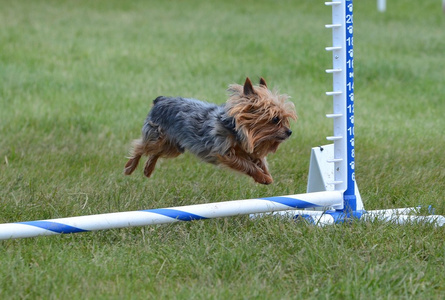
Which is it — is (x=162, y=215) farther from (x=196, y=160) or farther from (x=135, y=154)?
(x=196, y=160)

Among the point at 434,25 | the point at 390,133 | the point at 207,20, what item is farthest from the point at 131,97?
the point at 434,25

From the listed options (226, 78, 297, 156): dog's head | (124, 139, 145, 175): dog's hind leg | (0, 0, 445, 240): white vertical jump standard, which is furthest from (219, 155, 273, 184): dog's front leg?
(124, 139, 145, 175): dog's hind leg

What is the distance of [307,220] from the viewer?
4391 mm

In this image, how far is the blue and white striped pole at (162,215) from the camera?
3.73 meters

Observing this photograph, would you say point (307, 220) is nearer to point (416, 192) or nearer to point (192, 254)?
point (192, 254)

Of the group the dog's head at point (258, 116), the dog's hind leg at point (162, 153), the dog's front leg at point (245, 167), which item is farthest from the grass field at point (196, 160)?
the dog's head at point (258, 116)

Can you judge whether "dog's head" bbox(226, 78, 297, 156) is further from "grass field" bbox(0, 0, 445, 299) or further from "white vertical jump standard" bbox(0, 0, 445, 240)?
"grass field" bbox(0, 0, 445, 299)

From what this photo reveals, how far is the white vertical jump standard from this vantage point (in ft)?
12.6

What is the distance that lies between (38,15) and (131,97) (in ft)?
23.7

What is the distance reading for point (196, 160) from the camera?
21.1 feet

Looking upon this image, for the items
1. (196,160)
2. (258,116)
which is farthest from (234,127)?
(196,160)

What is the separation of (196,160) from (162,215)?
2.52 m

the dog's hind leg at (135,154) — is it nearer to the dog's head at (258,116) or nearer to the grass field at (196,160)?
the grass field at (196,160)

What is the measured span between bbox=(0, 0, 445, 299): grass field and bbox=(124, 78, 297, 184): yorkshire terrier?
385mm
